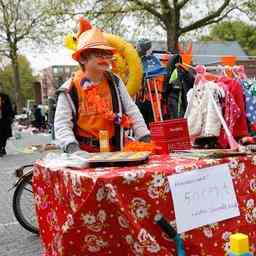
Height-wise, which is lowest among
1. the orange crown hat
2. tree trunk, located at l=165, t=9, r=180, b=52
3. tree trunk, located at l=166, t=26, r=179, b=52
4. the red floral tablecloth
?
the red floral tablecloth

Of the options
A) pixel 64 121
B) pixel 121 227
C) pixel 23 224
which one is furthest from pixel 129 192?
pixel 23 224

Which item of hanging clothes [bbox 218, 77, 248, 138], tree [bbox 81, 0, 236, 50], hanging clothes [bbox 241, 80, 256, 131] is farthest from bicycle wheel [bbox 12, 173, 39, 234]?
tree [bbox 81, 0, 236, 50]

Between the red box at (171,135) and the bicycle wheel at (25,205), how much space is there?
2229mm

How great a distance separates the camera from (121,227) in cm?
250

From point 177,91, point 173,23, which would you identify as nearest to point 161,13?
point 173,23

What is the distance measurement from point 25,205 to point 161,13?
43.2ft

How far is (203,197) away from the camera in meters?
2.63

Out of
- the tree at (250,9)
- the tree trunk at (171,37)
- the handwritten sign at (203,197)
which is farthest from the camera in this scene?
the tree at (250,9)

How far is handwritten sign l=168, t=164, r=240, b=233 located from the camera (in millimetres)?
2529

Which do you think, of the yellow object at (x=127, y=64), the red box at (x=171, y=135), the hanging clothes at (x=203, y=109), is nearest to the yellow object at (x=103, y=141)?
the red box at (x=171, y=135)

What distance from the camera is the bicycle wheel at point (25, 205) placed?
17.1 feet

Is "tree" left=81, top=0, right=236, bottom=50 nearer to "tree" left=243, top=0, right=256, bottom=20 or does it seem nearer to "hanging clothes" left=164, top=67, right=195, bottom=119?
"tree" left=243, top=0, right=256, bottom=20

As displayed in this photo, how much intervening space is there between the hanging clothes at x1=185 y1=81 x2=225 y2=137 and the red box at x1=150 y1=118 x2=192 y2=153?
84.5 inches

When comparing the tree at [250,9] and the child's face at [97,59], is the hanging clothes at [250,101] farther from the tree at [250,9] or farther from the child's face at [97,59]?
the tree at [250,9]
